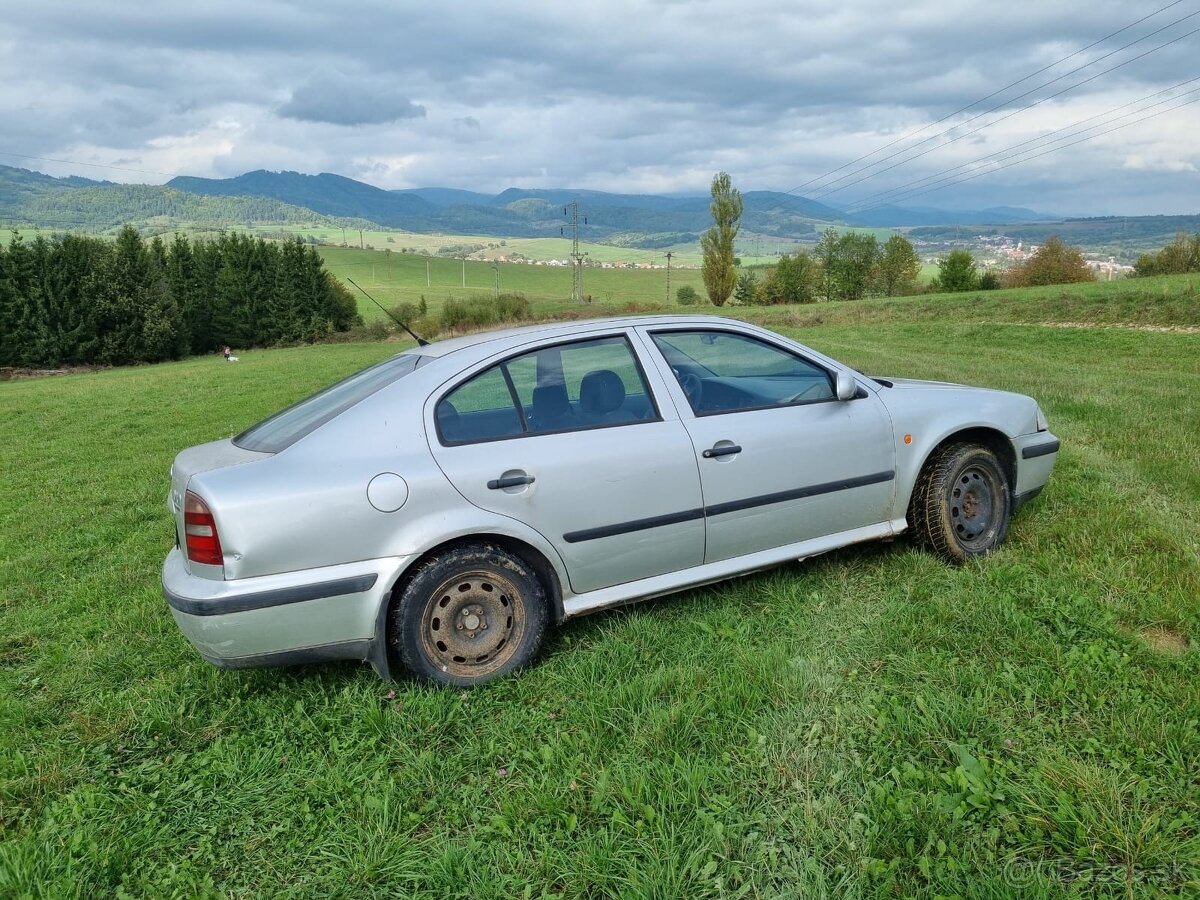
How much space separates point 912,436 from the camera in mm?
4203

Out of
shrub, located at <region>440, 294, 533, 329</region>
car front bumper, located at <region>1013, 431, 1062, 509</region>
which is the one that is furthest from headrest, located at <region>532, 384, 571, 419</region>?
shrub, located at <region>440, 294, 533, 329</region>

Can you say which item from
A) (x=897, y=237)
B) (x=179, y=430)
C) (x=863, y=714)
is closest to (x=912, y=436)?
(x=863, y=714)

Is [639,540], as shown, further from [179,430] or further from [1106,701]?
[179,430]

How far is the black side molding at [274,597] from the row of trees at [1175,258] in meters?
59.4

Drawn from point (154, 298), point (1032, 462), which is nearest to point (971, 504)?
point (1032, 462)

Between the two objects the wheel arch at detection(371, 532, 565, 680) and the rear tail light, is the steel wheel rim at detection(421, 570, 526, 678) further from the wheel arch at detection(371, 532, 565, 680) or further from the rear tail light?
the rear tail light

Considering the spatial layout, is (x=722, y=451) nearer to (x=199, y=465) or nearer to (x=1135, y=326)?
(x=199, y=465)

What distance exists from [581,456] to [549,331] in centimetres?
77

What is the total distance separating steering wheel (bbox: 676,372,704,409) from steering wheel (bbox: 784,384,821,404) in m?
0.48

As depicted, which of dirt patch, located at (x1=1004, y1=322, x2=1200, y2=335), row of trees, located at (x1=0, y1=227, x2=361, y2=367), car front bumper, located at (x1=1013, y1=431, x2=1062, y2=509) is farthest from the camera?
row of trees, located at (x1=0, y1=227, x2=361, y2=367)

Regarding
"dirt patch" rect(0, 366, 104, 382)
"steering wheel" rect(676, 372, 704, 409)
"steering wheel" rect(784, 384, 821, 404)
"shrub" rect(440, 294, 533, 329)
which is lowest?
"dirt patch" rect(0, 366, 104, 382)

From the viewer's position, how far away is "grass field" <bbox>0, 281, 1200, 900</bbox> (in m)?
2.26

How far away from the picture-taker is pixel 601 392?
3777 mm

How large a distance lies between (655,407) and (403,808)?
2035 mm
